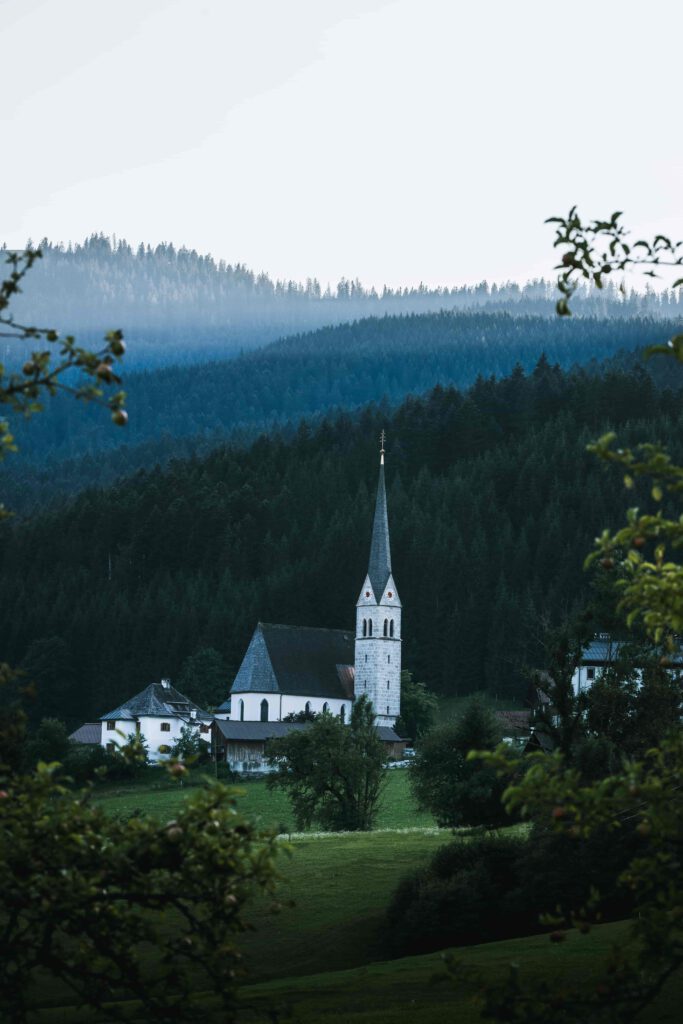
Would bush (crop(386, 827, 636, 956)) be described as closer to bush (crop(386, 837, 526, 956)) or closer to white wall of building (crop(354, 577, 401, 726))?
bush (crop(386, 837, 526, 956))

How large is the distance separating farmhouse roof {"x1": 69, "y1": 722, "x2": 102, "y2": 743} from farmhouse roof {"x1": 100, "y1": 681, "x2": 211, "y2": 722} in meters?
7.45

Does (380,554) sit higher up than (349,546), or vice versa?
(349,546)

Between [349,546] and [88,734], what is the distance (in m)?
40.0

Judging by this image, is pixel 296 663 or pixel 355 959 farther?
pixel 296 663

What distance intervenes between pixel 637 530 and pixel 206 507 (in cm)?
17417

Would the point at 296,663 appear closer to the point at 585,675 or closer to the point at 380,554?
the point at 380,554

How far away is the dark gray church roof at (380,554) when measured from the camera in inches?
5369

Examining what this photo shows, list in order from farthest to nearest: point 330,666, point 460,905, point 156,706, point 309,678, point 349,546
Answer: point 349,546
point 330,666
point 309,678
point 156,706
point 460,905

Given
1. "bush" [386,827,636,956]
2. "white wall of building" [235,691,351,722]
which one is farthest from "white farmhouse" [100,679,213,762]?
"bush" [386,827,636,956]

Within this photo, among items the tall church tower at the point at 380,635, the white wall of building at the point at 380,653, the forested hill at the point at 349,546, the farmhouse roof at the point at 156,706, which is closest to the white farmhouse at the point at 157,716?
the farmhouse roof at the point at 156,706

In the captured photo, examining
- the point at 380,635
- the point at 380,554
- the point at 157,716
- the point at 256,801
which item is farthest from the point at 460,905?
the point at 380,554

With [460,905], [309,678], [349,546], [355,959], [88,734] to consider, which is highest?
[349,546]

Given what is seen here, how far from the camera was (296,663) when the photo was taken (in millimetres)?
131125

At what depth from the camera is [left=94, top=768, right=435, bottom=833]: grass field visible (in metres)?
70.6
